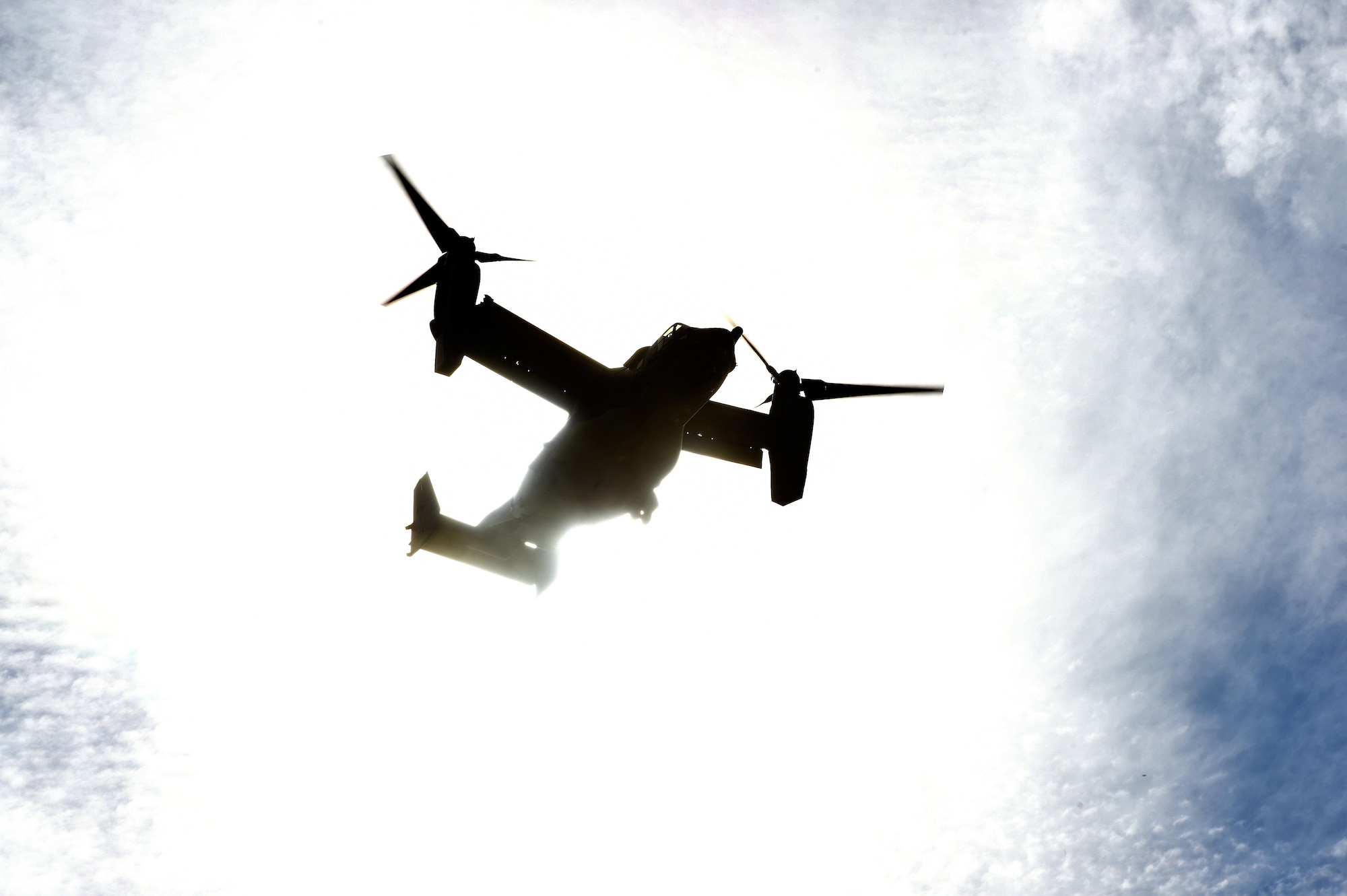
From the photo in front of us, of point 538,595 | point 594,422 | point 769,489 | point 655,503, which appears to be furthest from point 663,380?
point 538,595

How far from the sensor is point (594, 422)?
21.7 meters

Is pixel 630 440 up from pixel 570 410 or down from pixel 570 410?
down

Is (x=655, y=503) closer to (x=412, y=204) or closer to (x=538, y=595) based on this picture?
(x=538, y=595)

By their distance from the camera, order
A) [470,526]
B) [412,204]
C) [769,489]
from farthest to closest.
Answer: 1. [769,489]
2. [470,526]
3. [412,204]

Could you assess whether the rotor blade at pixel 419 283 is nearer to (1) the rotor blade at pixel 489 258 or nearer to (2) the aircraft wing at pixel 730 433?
(1) the rotor blade at pixel 489 258

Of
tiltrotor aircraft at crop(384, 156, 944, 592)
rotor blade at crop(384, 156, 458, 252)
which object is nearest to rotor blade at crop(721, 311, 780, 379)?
tiltrotor aircraft at crop(384, 156, 944, 592)

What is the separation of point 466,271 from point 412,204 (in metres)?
2.07

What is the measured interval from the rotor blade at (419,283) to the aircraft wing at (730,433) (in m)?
7.95

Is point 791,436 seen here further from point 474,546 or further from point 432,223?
→ point 432,223

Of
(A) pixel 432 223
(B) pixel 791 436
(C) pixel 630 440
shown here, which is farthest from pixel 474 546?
(B) pixel 791 436

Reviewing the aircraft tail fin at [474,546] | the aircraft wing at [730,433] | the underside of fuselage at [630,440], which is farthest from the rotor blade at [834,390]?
the aircraft tail fin at [474,546]

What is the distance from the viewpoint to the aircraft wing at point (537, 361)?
2177cm

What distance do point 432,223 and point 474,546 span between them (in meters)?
8.34

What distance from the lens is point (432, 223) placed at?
69.7 feet
